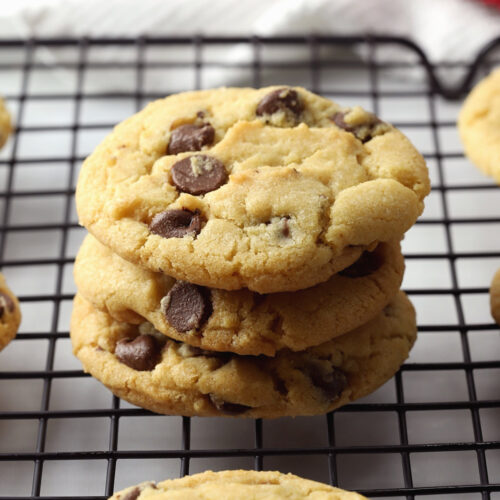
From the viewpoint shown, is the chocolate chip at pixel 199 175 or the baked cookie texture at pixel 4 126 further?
the baked cookie texture at pixel 4 126

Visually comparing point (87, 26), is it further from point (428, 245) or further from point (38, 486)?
point (38, 486)

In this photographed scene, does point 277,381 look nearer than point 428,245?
Yes

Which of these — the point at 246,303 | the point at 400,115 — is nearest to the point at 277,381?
the point at 246,303

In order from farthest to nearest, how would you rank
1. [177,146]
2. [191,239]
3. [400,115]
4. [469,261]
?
[400,115] < [469,261] < [177,146] < [191,239]

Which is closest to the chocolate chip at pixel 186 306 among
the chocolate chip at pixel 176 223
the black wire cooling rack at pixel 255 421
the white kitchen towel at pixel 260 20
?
the chocolate chip at pixel 176 223

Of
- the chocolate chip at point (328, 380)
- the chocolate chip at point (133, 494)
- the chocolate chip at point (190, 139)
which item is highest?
the chocolate chip at point (190, 139)

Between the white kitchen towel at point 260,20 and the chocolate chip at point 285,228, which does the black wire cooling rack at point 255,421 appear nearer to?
the white kitchen towel at point 260,20
